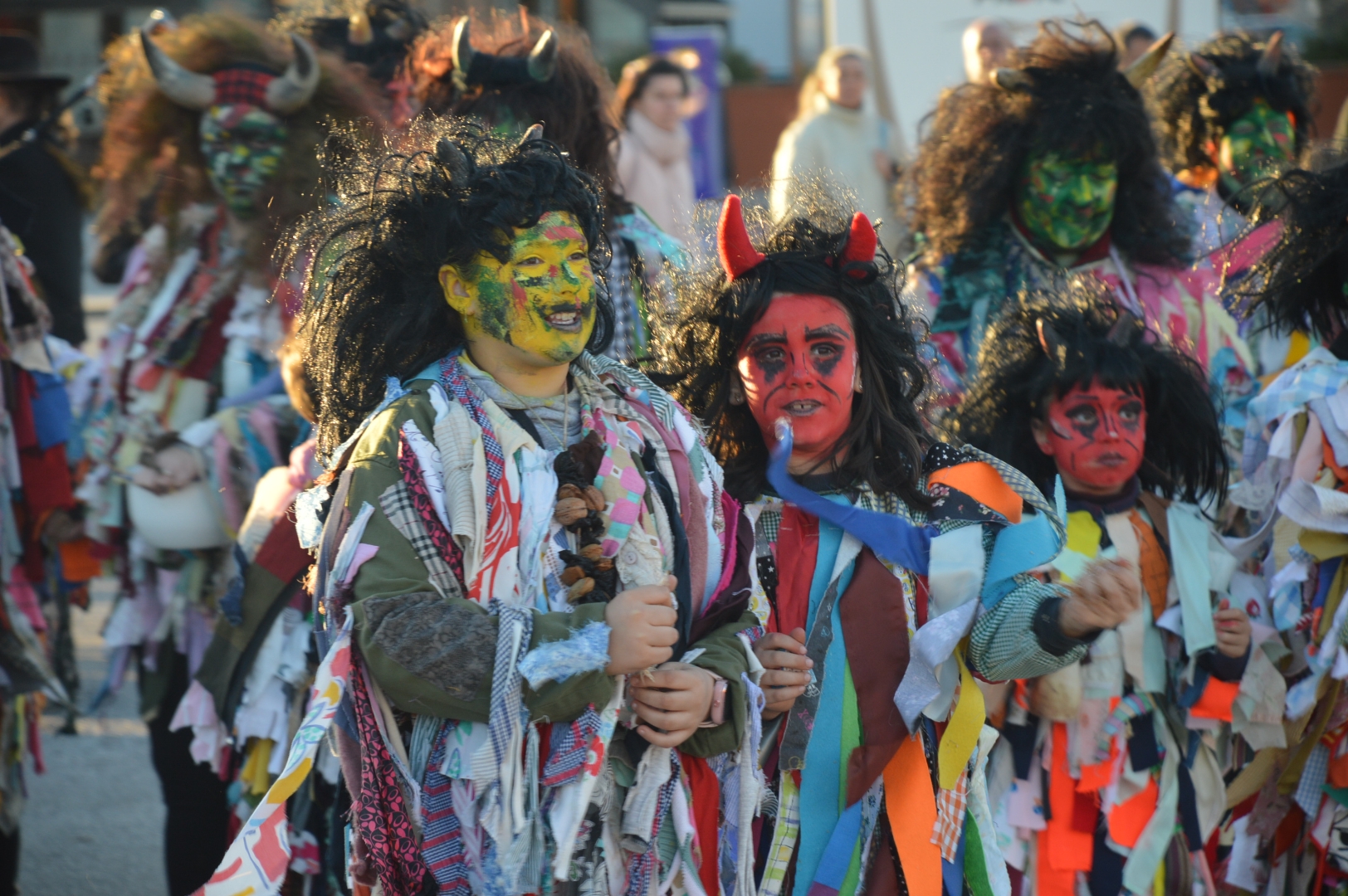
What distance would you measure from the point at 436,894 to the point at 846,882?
2.56 ft

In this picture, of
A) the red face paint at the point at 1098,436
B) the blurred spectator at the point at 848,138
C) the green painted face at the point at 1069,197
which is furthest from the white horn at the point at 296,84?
the blurred spectator at the point at 848,138

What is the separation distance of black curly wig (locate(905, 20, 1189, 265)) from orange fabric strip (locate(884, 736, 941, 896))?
84.7 inches

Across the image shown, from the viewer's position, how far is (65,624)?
16.6 feet

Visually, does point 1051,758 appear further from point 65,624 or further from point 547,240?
point 65,624

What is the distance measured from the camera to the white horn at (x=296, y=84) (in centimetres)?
415

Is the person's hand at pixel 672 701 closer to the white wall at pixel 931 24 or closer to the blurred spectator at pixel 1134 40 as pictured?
the blurred spectator at pixel 1134 40

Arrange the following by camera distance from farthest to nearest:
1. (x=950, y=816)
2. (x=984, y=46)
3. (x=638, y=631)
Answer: (x=984, y=46)
(x=950, y=816)
(x=638, y=631)

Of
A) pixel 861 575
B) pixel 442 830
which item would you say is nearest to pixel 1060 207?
pixel 861 575

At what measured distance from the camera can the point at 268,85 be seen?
4191mm

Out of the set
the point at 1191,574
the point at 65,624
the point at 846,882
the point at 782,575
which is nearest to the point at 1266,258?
the point at 1191,574

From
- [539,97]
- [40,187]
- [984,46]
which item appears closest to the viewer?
[539,97]

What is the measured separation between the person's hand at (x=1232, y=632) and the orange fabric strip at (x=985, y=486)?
0.78 m

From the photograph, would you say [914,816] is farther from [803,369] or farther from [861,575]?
[803,369]

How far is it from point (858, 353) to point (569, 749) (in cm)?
109
